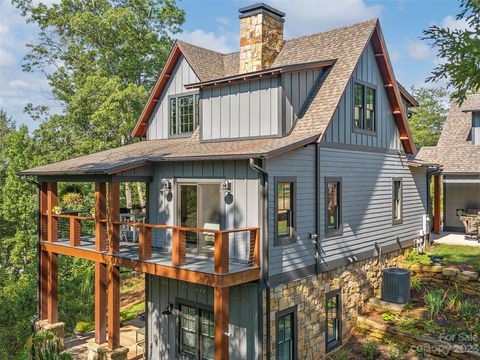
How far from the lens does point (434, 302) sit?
38.5 ft

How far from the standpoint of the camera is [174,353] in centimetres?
1115

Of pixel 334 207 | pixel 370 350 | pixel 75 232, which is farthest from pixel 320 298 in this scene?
pixel 75 232

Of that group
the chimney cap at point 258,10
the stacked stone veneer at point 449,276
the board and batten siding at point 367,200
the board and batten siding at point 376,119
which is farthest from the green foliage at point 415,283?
the chimney cap at point 258,10

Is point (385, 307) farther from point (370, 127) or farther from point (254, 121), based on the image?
point (254, 121)

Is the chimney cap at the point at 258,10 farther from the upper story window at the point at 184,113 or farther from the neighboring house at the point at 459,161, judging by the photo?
the neighboring house at the point at 459,161

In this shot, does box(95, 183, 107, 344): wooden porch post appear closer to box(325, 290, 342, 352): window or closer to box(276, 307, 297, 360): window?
box(276, 307, 297, 360): window

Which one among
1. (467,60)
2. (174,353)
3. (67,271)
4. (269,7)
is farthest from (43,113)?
(467,60)

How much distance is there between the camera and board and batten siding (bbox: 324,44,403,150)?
38.5 feet

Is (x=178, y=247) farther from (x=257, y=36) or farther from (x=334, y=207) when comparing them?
(x=257, y=36)

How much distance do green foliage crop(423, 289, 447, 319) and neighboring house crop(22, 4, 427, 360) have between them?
5.98 feet

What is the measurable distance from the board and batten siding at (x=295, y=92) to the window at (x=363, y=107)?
4.99ft

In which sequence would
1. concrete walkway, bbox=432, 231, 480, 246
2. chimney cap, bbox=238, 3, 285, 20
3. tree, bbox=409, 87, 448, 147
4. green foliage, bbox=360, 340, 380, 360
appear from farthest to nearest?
tree, bbox=409, 87, 448, 147, concrete walkway, bbox=432, 231, 480, 246, chimney cap, bbox=238, 3, 285, 20, green foliage, bbox=360, 340, 380, 360

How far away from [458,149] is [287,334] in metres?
15.2

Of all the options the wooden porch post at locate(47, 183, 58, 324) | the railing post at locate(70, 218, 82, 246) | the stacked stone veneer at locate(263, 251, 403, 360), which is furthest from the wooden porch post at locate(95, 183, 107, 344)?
the stacked stone veneer at locate(263, 251, 403, 360)
